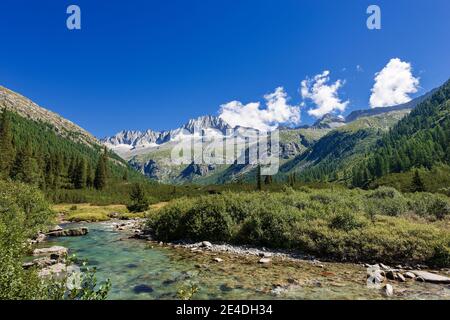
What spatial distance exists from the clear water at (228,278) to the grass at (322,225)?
3.34 meters

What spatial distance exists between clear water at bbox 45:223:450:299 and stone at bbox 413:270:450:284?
1.03 m

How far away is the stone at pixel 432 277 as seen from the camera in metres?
19.0

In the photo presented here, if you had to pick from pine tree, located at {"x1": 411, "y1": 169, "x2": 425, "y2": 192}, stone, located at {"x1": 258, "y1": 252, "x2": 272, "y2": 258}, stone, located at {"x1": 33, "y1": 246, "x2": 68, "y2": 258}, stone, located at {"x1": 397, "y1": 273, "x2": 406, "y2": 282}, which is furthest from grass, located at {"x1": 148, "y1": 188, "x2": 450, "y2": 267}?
pine tree, located at {"x1": 411, "y1": 169, "x2": 425, "y2": 192}

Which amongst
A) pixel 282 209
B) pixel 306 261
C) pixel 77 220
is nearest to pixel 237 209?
pixel 282 209

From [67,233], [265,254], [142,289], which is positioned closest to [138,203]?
[67,233]

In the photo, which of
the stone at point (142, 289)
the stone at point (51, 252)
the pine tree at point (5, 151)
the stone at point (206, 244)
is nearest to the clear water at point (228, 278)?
the stone at point (142, 289)

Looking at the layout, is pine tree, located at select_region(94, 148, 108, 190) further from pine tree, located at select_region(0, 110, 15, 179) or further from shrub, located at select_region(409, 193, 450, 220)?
shrub, located at select_region(409, 193, 450, 220)

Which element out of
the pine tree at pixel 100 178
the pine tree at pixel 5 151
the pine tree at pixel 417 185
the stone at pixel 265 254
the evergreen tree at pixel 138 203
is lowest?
the stone at pixel 265 254

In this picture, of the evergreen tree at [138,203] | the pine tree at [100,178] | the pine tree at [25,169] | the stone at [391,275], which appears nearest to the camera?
the stone at [391,275]

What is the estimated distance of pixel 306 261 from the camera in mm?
25188

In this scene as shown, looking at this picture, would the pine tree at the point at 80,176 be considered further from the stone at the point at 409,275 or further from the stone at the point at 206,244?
the stone at the point at 409,275

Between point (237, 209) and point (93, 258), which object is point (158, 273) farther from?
point (237, 209)
